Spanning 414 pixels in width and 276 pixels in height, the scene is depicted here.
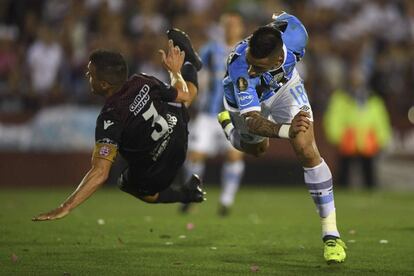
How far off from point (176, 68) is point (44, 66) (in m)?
10.2

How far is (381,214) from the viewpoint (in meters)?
14.0

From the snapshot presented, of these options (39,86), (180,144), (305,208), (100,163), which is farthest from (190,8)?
(100,163)

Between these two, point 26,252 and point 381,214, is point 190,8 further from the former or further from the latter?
point 26,252

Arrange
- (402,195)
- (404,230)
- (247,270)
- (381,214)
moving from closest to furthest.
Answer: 1. (247,270)
2. (404,230)
3. (381,214)
4. (402,195)

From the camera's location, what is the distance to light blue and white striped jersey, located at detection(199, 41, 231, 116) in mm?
14234

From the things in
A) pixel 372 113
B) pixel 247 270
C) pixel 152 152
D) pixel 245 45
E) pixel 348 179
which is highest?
pixel 245 45

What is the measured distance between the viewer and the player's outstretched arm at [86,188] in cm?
742

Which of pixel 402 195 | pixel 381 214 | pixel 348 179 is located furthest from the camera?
pixel 348 179

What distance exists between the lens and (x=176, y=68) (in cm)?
896

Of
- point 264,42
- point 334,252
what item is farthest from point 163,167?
point 334,252

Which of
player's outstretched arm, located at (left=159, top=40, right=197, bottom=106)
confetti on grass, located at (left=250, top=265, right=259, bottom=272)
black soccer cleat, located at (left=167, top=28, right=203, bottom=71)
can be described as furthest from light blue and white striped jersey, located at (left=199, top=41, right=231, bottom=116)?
confetti on grass, located at (left=250, top=265, right=259, bottom=272)

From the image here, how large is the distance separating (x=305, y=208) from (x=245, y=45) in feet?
21.8

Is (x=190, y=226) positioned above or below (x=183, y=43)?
below

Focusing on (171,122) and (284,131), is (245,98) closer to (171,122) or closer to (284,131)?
(284,131)
